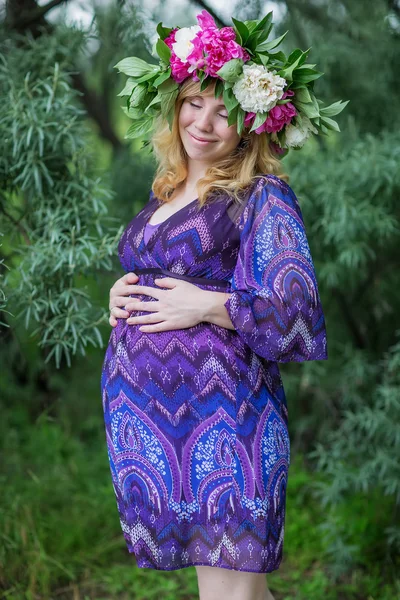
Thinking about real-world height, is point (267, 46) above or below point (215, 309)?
above

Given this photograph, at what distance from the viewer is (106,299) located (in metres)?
4.06

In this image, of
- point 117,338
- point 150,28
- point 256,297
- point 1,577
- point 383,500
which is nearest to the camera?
point 256,297

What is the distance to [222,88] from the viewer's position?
1.91 metres

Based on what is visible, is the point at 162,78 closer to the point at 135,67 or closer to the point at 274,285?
the point at 135,67

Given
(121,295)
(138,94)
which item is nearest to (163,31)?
(138,94)

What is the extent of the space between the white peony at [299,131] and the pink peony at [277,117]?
40 mm

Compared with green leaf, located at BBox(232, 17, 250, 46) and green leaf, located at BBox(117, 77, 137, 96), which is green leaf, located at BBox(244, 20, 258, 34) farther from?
green leaf, located at BBox(117, 77, 137, 96)

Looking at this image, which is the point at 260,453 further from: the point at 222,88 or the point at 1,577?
the point at 1,577

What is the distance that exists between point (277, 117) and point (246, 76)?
136 millimetres

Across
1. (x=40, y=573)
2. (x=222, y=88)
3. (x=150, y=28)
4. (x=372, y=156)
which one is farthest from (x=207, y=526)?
(x=150, y=28)

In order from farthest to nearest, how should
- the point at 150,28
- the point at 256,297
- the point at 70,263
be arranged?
the point at 150,28 → the point at 70,263 → the point at 256,297

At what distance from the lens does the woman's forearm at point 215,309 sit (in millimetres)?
1860

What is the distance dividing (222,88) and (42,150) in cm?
83

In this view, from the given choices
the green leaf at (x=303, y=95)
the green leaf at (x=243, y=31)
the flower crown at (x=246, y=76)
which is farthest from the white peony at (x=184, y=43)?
the green leaf at (x=303, y=95)
